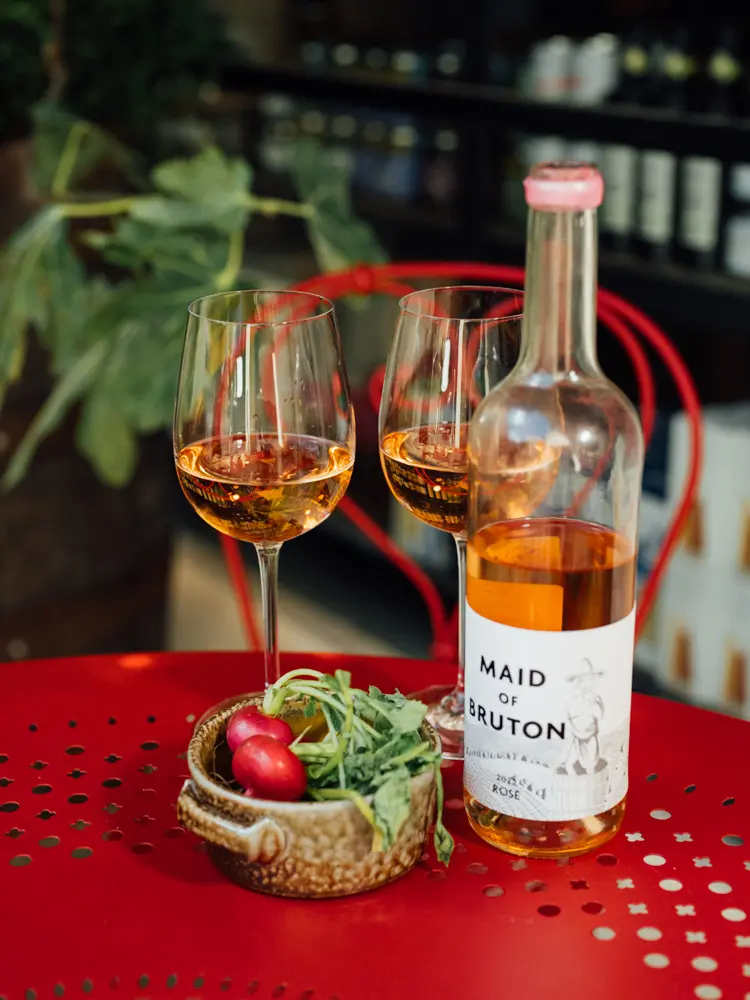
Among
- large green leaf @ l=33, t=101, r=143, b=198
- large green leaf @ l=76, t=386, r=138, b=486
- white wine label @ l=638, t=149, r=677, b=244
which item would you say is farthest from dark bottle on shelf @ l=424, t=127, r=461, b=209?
large green leaf @ l=76, t=386, r=138, b=486

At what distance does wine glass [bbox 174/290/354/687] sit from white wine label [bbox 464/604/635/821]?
0.49ft

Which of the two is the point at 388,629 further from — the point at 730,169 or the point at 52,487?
the point at 730,169

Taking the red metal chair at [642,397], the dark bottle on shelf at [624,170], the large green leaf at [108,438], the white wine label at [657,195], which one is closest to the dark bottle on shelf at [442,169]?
the dark bottle on shelf at [624,170]

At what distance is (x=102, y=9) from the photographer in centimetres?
203

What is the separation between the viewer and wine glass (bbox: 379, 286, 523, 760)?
0.78 m

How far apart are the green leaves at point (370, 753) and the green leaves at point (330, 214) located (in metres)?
1.01

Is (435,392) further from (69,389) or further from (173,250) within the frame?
(69,389)

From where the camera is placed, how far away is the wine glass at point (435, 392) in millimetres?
783

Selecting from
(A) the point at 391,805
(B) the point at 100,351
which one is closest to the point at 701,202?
(B) the point at 100,351

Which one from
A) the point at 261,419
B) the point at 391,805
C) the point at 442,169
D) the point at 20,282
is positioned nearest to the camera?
the point at 391,805

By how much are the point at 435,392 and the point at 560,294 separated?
17 cm

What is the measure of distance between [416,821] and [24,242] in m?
1.27

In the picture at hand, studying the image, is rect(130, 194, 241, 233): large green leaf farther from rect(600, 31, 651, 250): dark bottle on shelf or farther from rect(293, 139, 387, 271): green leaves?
rect(600, 31, 651, 250): dark bottle on shelf

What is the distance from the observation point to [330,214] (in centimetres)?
164
